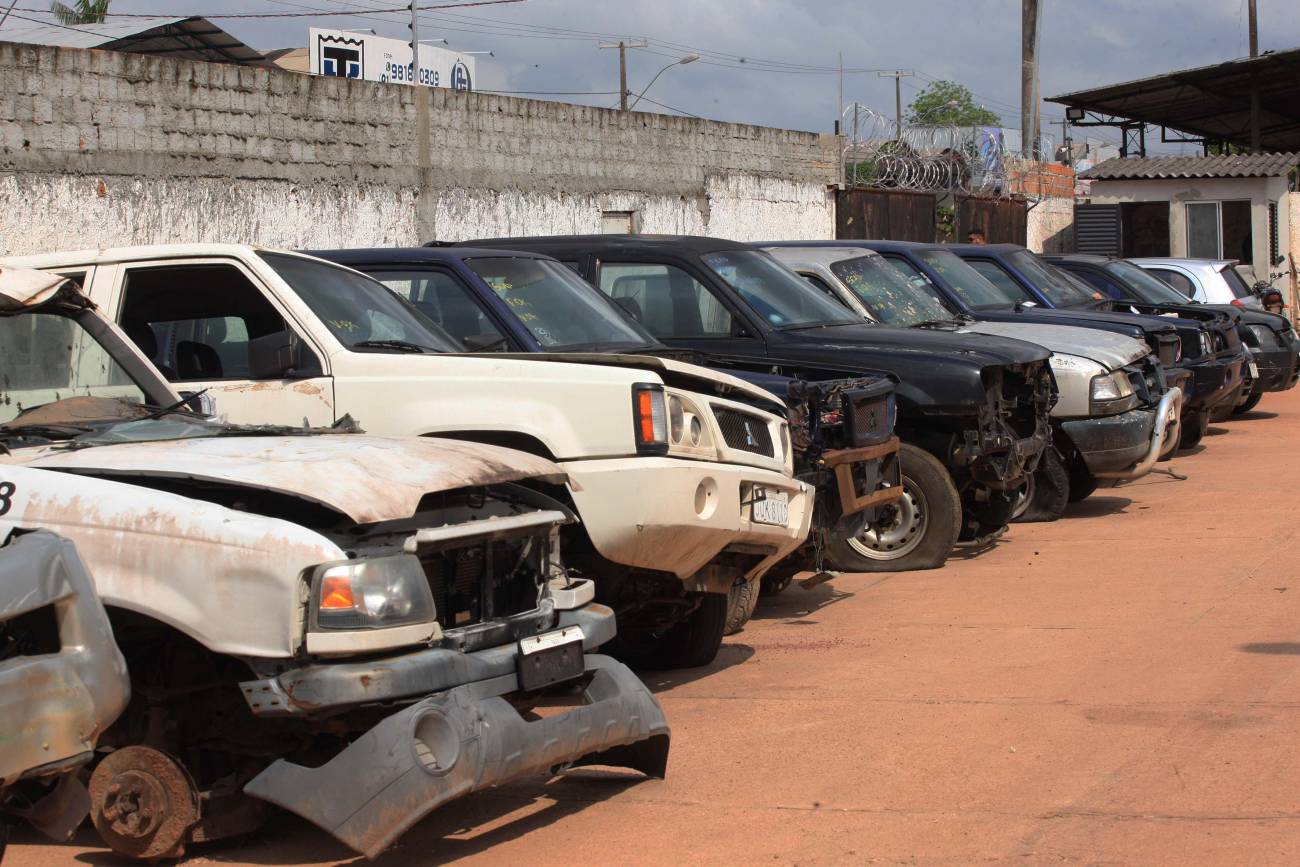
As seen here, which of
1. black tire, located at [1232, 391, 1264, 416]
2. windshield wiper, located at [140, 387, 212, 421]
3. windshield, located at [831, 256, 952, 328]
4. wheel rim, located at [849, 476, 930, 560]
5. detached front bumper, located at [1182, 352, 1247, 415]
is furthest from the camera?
black tire, located at [1232, 391, 1264, 416]

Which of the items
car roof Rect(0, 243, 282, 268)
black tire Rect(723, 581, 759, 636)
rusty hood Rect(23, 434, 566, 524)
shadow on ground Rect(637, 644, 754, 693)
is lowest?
shadow on ground Rect(637, 644, 754, 693)

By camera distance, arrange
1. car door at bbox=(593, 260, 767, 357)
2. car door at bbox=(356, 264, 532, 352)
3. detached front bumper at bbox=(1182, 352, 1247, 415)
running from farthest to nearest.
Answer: detached front bumper at bbox=(1182, 352, 1247, 415) < car door at bbox=(593, 260, 767, 357) < car door at bbox=(356, 264, 532, 352)

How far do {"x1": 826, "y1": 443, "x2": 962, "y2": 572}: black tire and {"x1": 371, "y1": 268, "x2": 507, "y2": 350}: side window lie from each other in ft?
8.83

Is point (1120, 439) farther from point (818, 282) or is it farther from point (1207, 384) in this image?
point (1207, 384)

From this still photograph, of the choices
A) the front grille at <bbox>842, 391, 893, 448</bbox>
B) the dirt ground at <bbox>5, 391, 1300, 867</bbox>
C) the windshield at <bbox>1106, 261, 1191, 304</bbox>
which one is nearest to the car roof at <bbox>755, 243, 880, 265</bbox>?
the dirt ground at <bbox>5, 391, 1300, 867</bbox>

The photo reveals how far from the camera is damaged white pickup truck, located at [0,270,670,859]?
15.0ft

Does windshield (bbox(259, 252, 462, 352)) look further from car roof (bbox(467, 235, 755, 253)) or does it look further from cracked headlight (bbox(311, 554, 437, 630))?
car roof (bbox(467, 235, 755, 253))

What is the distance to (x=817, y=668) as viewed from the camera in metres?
7.46

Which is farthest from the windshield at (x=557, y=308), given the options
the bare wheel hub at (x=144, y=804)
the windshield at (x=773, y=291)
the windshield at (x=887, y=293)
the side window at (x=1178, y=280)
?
the side window at (x=1178, y=280)

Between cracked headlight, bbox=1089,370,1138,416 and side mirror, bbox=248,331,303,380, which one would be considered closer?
side mirror, bbox=248,331,303,380

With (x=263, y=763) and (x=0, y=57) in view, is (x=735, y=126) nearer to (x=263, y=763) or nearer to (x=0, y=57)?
(x=0, y=57)

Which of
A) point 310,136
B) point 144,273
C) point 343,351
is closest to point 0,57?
point 310,136

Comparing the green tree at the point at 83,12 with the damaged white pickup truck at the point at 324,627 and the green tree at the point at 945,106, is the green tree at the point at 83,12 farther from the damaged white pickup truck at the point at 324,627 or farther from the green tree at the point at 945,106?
the green tree at the point at 945,106

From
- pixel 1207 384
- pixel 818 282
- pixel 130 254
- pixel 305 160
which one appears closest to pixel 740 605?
pixel 130 254
